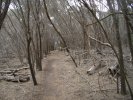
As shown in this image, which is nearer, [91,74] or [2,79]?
[91,74]

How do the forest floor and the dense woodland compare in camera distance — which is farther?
the forest floor

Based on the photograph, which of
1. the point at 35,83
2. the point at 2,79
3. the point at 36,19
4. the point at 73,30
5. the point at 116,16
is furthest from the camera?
the point at 73,30

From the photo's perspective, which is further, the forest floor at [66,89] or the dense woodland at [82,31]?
the forest floor at [66,89]

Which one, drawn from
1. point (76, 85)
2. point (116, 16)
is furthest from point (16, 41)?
point (116, 16)

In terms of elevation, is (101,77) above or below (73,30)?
below

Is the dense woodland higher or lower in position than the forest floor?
higher

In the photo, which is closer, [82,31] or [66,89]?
[66,89]

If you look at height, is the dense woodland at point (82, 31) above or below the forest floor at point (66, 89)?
above

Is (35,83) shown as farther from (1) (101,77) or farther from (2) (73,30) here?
(2) (73,30)

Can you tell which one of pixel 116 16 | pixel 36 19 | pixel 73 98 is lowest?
pixel 73 98

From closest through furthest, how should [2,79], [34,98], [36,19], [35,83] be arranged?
[34,98] < [35,83] < [2,79] < [36,19]

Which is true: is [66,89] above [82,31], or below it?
below

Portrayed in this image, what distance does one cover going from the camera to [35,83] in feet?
40.9

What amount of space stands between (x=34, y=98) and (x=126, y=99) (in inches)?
168
